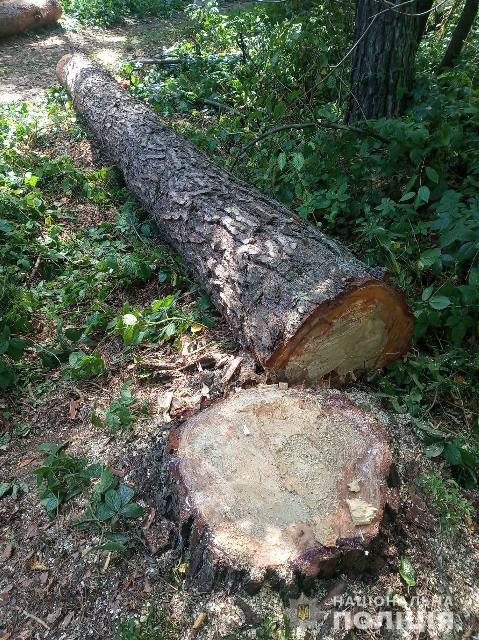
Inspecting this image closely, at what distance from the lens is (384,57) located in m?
3.68

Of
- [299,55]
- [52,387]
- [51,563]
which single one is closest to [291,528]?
[51,563]

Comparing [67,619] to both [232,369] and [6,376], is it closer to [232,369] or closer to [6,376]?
[232,369]

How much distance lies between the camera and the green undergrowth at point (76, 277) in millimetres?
2736

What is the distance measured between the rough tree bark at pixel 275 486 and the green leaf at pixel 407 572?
8.7 inches

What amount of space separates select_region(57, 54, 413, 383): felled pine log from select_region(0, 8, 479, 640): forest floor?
227mm

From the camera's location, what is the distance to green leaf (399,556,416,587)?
165 centimetres

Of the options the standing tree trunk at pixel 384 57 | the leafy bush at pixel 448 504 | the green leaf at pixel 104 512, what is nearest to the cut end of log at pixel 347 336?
the leafy bush at pixel 448 504

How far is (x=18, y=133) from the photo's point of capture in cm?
507

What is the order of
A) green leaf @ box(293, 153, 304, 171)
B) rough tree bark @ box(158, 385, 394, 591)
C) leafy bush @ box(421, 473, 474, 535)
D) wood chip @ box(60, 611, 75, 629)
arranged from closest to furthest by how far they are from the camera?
rough tree bark @ box(158, 385, 394, 591) → wood chip @ box(60, 611, 75, 629) → leafy bush @ box(421, 473, 474, 535) → green leaf @ box(293, 153, 304, 171)

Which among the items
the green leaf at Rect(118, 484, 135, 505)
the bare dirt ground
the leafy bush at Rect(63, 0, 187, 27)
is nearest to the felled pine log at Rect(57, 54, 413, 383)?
the green leaf at Rect(118, 484, 135, 505)

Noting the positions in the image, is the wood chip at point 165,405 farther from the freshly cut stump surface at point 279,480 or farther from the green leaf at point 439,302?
the green leaf at point 439,302

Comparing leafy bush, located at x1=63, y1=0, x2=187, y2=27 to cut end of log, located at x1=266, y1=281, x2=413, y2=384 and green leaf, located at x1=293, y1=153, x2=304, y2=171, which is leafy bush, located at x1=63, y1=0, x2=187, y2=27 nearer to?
green leaf, located at x1=293, y1=153, x2=304, y2=171

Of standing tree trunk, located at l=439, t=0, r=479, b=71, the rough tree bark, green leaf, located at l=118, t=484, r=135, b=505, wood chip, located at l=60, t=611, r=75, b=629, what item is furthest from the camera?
standing tree trunk, located at l=439, t=0, r=479, b=71

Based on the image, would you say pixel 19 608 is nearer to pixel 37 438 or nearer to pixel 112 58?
pixel 37 438
